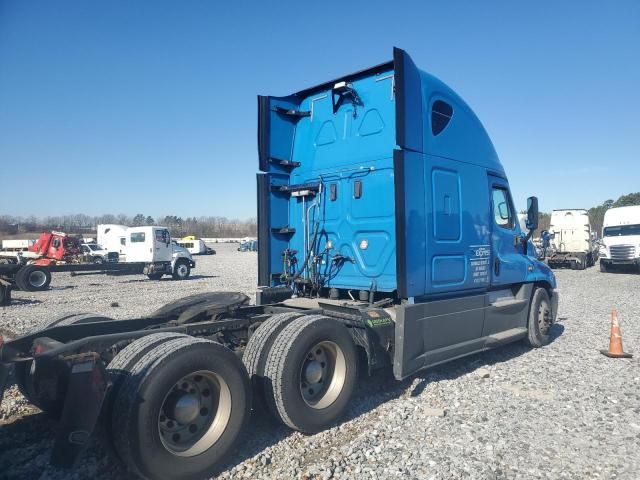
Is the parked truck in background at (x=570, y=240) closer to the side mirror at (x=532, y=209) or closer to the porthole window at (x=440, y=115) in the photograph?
the side mirror at (x=532, y=209)

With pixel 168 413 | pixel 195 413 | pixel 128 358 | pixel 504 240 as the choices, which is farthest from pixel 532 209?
Answer: pixel 128 358

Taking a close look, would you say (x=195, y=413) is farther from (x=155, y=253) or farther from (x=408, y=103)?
(x=155, y=253)

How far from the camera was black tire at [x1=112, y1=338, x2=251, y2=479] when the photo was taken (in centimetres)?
312

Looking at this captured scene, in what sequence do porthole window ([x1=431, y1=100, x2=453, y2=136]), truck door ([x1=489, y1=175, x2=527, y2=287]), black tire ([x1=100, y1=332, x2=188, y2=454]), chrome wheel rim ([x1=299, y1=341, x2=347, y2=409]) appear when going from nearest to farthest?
black tire ([x1=100, y1=332, x2=188, y2=454]) < chrome wheel rim ([x1=299, y1=341, x2=347, y2=409]) < porthole window ([x1=431, y1=100, x2=453, y2=136]) < truck door ([x1=489, y1=175, x2=527, y2=287])

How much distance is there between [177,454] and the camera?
339 centimetres

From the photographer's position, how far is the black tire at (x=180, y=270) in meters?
24.3

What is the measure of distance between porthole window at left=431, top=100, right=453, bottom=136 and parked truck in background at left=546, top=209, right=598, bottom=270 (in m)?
25.8

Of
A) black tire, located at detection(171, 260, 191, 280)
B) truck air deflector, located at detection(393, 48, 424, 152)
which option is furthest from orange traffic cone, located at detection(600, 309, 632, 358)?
black tire, located at detection(171, 260, 191, 280)

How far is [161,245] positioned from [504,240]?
67.3 ft

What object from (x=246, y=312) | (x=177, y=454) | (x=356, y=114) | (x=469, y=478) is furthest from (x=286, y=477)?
(x=356, y=114)

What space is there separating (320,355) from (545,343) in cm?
530

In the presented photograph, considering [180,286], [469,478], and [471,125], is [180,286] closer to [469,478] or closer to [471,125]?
[471,125]

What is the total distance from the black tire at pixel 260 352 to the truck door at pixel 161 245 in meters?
20.9

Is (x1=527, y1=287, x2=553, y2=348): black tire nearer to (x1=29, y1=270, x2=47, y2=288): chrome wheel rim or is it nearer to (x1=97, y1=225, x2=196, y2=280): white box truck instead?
(x1=29, y1=270, x2=47, y2=288): chrome wheel rim
